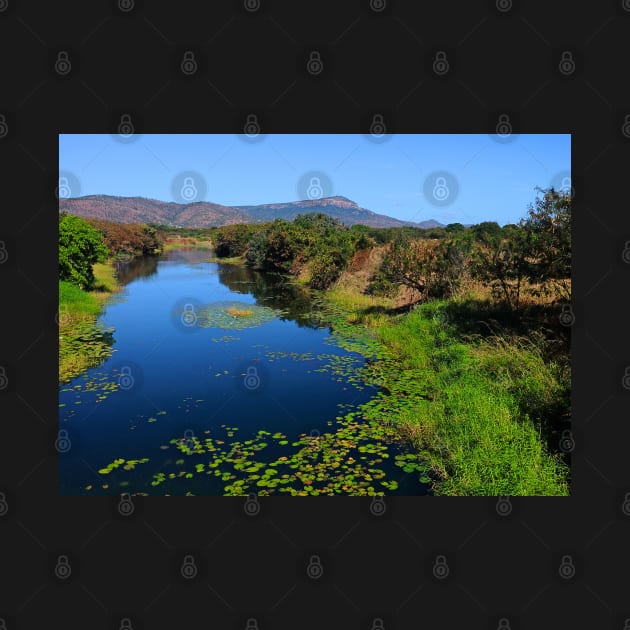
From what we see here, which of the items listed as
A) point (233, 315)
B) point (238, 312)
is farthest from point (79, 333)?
point (238, 312)

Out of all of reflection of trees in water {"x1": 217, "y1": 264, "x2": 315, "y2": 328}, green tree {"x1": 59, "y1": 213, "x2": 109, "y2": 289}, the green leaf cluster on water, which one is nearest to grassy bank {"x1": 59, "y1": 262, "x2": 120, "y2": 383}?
green tree {"x1": 59, "y1": 213, "x2": 109, "y2": 289}

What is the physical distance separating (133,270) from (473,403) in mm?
29863

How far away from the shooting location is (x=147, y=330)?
14773 mm

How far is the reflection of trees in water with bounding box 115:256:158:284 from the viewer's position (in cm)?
2938

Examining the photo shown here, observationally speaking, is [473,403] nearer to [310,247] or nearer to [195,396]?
[195,396]

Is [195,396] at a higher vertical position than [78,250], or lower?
lower

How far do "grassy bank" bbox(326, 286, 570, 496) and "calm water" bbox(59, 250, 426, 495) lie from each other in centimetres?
52

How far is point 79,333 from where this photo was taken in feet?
44.2

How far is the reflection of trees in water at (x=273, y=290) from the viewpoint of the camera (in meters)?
17.4

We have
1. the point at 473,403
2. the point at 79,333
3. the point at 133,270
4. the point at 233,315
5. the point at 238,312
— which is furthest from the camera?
the point at 133,270

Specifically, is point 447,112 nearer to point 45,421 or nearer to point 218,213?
point 45,421

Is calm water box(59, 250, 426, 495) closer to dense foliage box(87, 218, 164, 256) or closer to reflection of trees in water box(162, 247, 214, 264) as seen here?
dense foliage box(87, 218, 164, 256)

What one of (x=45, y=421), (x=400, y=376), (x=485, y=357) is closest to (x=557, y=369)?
(x=485, y=357)

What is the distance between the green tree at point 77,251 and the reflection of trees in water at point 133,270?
6.90 meters
